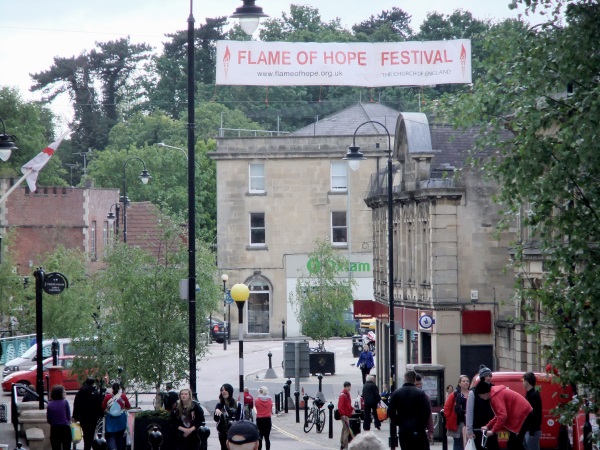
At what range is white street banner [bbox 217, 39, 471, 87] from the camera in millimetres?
50594

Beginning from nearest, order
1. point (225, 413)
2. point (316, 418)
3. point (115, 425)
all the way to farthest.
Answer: point (225, 413) → point (115, 425) → point (316, 418)

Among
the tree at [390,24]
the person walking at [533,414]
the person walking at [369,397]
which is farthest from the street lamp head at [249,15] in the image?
the tree at [390,24]

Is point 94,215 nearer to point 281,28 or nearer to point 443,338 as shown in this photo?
point 443,338

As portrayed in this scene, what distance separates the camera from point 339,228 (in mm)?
72750

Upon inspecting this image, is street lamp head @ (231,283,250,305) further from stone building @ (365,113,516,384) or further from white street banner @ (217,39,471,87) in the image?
white street banner @ (217,39,471,87)

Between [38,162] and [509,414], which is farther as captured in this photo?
[38,162]

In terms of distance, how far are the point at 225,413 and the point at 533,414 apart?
601cm

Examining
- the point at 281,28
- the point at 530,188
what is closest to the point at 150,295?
the point at 530,188

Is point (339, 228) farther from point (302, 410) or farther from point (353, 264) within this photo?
point (302, 410)

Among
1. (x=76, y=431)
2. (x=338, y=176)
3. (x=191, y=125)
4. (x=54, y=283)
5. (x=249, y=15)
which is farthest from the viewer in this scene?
(x=338, y=176)

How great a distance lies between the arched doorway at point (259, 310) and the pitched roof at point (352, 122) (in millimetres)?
9043

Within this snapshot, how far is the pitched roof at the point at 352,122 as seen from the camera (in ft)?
244

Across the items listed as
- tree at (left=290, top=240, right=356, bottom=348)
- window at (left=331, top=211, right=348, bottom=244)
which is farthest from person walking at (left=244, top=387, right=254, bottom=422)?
window at (left=331, top=211, right=348, bottom=244)

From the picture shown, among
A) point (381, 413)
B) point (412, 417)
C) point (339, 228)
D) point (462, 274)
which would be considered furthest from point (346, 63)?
point (412, 417)
